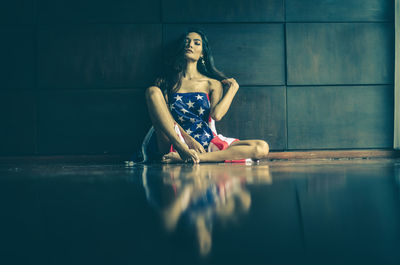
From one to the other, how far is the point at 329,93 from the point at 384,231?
2588 millimetres

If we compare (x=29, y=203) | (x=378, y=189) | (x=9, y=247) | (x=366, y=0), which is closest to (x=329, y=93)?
(x=366, y=0)

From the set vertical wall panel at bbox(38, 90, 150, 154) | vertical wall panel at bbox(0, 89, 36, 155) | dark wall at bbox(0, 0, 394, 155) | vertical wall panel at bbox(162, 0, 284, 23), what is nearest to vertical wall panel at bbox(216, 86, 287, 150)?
dark wall at bbox(0, 0, 394, 155)

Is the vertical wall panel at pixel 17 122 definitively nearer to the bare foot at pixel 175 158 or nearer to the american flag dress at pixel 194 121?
the american flag dress at pixel 194 121

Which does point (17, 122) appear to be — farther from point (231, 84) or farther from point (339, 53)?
point (339, 53)

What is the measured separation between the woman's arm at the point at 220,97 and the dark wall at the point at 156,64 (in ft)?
0.68

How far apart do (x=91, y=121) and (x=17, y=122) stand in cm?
61

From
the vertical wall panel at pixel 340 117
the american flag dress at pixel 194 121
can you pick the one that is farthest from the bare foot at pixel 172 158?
the vertical wall panel at pixel 340 117

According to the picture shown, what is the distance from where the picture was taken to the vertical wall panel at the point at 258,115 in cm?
277

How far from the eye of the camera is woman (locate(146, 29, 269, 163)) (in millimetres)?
2293

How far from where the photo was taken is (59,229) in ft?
1.46

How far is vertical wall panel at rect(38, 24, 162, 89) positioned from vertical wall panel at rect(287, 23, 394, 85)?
3.99ft

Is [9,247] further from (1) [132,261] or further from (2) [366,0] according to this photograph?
(2) [366,0]

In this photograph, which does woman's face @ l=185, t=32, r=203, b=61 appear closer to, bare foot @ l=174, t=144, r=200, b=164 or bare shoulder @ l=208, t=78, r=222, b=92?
bare shoulder @ l=208, t=78, r=222, b=92

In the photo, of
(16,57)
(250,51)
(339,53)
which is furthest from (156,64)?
(339,53)
